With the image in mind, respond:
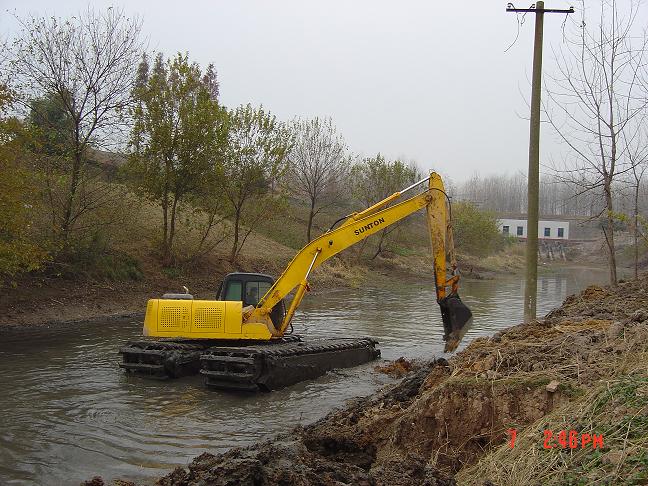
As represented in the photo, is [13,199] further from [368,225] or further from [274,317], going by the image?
[368,225]

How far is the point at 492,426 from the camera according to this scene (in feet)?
20.8

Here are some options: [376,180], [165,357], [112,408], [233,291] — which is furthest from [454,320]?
[376,180]

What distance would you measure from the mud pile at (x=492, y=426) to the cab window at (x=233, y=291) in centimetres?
494

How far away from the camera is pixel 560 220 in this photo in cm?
10894

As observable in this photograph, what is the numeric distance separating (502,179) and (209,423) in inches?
6417

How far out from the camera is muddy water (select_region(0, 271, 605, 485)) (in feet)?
26.1

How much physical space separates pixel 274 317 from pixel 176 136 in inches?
612

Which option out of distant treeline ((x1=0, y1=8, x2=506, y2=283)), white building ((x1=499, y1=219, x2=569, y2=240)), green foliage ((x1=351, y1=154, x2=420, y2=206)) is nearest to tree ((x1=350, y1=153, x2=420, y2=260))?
green foliage ((x1=351, y1=154, x2=420, y2=206))

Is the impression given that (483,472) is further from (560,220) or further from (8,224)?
(560,220)

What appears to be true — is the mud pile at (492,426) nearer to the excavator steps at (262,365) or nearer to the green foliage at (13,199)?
the excavator steps at (262,365)

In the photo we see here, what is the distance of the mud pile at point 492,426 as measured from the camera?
489 cm

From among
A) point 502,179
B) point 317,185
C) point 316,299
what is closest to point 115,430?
point 316,299
